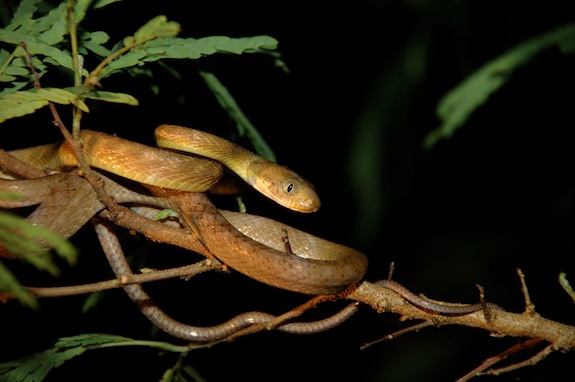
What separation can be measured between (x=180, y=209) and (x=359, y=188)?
57.8 inches

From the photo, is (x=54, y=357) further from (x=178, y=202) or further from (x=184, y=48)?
(x=184, y=48)

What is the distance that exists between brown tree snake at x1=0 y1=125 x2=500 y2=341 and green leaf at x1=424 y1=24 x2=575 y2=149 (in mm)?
1204

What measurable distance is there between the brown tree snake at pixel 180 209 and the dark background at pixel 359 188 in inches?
32.6

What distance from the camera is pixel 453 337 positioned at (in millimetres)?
6551

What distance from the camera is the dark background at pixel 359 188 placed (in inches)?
190

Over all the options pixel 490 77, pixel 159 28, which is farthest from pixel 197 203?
pixel 490 77

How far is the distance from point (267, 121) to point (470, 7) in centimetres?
369

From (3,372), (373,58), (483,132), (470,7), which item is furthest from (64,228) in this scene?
(483,132)

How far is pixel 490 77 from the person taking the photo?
2.32 meters

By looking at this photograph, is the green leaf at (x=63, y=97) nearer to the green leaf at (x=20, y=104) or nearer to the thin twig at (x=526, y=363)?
the green leaf at (x=20, y=104)

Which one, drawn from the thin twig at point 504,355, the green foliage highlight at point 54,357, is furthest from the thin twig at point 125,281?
the thin twig at point 504,355

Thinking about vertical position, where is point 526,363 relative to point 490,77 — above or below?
below

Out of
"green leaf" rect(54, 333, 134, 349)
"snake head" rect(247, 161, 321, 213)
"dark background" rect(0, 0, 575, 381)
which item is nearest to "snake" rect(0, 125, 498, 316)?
"green leaf" rect(54, 333, 134, 349)

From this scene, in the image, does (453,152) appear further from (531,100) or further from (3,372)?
(3,372)
